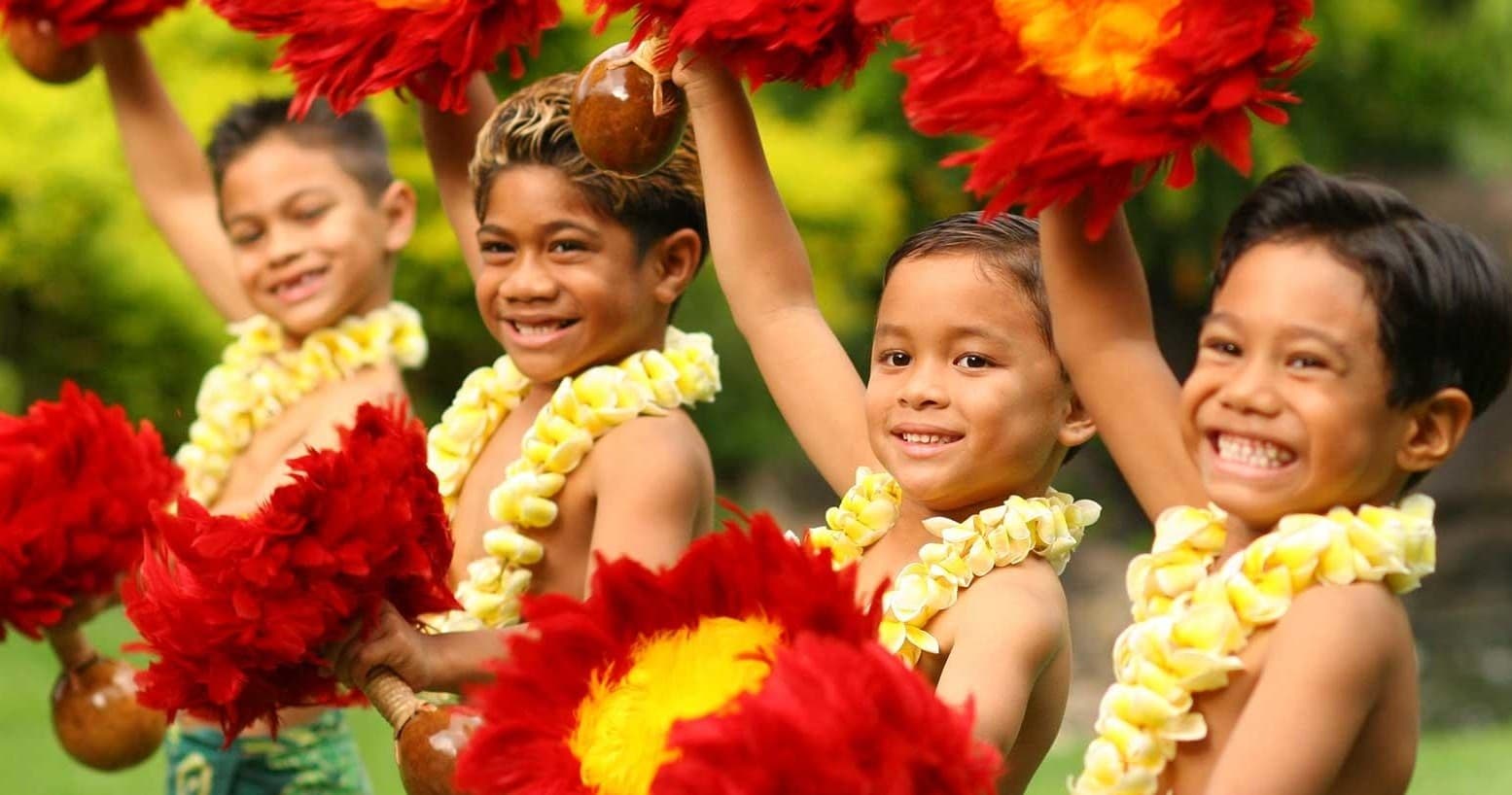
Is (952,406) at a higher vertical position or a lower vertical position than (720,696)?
higher

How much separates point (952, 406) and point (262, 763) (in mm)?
1834

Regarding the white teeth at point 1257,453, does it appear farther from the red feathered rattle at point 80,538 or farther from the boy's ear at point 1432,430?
the red feathered rattle at point 80,538

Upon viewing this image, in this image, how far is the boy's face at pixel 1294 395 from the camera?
6.28 feet

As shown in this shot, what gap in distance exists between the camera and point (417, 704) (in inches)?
95.1

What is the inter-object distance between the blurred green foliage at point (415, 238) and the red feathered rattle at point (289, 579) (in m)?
5.91

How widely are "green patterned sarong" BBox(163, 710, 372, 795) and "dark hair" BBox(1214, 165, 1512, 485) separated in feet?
7.25

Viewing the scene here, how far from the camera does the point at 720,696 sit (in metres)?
1.91

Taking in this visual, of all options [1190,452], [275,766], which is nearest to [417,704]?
[1190,452]

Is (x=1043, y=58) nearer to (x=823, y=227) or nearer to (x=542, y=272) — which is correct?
(x=542, y=272)

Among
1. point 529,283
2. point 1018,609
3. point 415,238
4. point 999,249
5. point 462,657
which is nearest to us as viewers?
point 1018,609

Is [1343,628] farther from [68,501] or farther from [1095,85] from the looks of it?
A: [68,501]

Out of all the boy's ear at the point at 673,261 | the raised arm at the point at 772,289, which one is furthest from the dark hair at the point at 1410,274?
the boy's ear at the point at 673,261

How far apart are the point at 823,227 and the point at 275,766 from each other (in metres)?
5.46

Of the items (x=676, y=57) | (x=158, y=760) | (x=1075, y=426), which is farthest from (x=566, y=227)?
(x=158, y=760)
